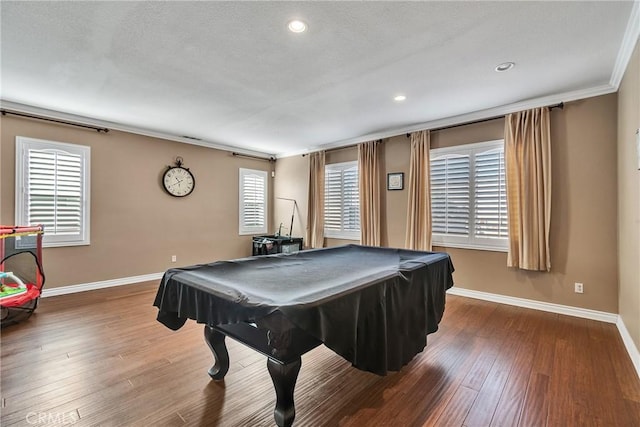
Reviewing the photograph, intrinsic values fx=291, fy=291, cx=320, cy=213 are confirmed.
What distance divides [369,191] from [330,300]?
12.6ft

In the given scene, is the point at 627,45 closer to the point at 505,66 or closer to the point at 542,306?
the point at 505,66

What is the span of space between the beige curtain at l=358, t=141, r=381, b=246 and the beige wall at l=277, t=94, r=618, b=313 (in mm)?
1792

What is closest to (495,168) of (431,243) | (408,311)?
(431,243)

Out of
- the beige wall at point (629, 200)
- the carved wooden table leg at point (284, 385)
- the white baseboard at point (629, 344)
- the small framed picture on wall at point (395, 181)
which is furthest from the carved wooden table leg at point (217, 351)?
the small framed picture on wall at point (395, 181)

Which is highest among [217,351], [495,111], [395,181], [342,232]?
[495,111]

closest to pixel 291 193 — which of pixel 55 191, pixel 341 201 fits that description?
pixel 341 201

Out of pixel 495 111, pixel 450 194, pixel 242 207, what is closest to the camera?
pixel 495 111

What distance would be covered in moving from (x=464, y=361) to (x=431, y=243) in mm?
2194

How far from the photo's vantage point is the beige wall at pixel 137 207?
4.05 metres

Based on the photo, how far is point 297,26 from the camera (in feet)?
6.98

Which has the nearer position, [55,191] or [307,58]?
[307,58]

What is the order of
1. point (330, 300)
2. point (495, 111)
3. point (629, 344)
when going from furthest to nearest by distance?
point (495, 111), point (629, 344), point (330, 300)

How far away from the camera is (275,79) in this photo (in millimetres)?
2994

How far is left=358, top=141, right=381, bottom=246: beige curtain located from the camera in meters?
4.98
